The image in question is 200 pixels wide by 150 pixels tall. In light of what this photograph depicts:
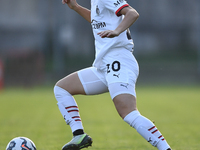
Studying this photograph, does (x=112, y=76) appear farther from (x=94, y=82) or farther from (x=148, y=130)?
(x=148, y=130)

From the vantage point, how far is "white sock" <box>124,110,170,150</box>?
3855mm

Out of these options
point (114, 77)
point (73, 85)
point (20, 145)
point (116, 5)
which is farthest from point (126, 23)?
point (20, 145)

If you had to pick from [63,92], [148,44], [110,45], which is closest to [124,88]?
[110,45]

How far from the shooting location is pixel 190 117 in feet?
31.3

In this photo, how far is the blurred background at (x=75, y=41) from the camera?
82.1ft

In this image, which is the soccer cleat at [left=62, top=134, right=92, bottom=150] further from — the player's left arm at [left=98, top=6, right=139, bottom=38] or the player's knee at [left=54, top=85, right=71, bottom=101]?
the player's left arm at [left=98, top=6, right=139, bottom=38]

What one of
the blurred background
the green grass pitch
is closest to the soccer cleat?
the green grass pitch

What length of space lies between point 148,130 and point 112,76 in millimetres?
691

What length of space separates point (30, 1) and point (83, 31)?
7.38 m

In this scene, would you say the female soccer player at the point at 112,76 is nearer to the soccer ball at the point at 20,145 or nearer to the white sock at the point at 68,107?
the white sock at the point at 68,107

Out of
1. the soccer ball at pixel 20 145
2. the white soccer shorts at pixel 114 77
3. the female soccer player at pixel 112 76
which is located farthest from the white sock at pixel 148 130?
the soccer ball at pixel 20 145

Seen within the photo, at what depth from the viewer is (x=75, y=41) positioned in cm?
2880

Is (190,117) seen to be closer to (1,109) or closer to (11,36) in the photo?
(1,109)

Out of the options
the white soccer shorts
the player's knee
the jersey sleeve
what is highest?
the jersey sleeve
